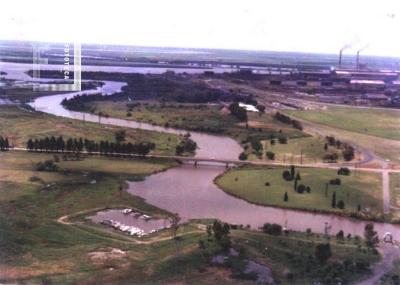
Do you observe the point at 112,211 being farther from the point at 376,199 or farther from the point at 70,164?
the point at 376,199

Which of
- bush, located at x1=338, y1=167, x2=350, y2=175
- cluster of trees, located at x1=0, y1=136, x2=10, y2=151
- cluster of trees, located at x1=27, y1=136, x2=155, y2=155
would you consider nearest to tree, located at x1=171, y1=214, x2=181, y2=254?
cluster of trees, located at x1=27, y1=136, x2=155, y2=155

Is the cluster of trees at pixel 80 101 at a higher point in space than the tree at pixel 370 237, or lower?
higher

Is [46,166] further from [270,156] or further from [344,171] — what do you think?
[344,171]

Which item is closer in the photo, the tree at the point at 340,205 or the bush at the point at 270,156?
the tree at the point at 340,205

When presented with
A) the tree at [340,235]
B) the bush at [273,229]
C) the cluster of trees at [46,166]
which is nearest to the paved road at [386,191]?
the tree at [340,235]

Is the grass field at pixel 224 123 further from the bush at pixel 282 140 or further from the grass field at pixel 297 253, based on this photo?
the grass field at pixel 297 253
